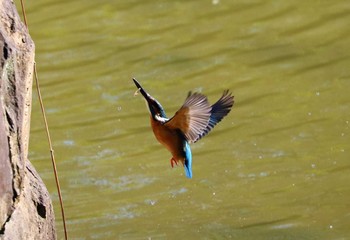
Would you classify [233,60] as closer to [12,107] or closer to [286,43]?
[286,43]

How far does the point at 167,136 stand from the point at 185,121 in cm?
13

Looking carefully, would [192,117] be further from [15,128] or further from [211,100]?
[211,100]

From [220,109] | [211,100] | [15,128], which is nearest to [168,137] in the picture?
[220,109]

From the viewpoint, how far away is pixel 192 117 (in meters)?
4.16

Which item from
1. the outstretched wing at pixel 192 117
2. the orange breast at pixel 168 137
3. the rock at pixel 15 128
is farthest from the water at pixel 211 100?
the rock at pixel 15 128

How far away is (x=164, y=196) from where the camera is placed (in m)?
6.11

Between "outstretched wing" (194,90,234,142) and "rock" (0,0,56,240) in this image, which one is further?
"outstretched wing" (194,90,234,142)

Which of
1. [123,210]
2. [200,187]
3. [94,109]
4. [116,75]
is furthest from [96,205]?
[116,75]

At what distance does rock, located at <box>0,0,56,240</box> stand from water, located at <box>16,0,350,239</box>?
192 cm

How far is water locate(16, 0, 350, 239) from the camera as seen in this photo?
5832 millimetres

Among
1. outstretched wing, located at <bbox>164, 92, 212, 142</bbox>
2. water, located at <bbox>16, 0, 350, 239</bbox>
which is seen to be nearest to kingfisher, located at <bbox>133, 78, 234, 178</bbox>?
outstretched wing, located at <bbox>164, 92, 212, 142</bbox>

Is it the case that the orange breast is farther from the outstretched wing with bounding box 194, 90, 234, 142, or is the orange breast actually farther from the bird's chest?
the outstretched wing with bounding box 194, 90, 234, 142

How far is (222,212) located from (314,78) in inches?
80.6

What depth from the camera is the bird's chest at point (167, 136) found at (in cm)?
425
